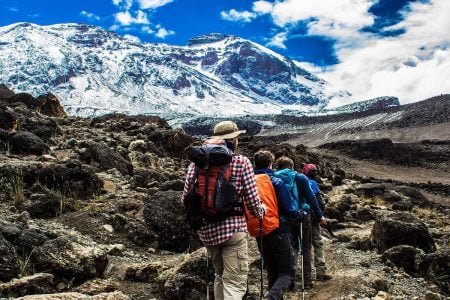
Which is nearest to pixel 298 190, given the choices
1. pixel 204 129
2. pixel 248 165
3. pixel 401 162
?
pixel 248 165

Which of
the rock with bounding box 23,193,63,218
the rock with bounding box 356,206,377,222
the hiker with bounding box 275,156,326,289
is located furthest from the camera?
the rock with bounding box 356,206,377,222

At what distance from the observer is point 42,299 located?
15.3 ft

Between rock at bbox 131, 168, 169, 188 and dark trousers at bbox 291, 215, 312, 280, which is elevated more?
rock at bbox 131, 168, 169, 188

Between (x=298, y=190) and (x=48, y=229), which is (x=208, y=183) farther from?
(x=48, y=229)

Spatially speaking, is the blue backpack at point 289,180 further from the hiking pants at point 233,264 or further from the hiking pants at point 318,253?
the hiking pants at point 318,253

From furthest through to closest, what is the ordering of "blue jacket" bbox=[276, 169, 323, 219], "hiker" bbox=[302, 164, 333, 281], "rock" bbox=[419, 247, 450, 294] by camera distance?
"hiker" bbox=[302, 164, 333, 281] < "rock" bbox=[419, 247, 450, 294] < "blue jacket" bbox=[276, 169, 323, 219]

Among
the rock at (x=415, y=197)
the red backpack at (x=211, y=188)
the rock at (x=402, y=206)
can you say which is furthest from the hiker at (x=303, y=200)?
the rock at (x=415, y=197)

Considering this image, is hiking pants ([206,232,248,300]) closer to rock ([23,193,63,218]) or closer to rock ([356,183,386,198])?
rock ([23,193,63,218])

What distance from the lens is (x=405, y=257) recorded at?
9406 mm

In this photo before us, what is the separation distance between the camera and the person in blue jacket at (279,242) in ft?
20.6

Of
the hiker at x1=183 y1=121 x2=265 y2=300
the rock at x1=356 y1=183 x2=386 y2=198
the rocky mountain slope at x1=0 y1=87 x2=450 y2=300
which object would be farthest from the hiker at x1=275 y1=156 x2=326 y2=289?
the rock at x1=356 y1=183 x2=386 y2=198

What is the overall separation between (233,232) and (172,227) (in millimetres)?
4268

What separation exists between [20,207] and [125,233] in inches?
79.2

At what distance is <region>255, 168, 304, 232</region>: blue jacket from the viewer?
640cm
